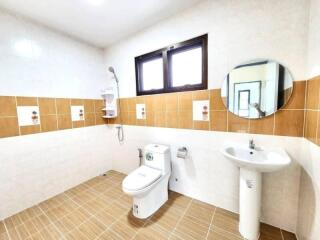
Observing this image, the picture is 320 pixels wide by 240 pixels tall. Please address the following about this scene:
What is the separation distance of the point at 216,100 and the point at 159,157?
996mm

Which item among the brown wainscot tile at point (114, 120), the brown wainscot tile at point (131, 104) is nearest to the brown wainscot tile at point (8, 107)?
the brown wainscot tile at point (114, 120)

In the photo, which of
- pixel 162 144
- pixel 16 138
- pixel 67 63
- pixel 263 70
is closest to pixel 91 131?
pixel 16 138

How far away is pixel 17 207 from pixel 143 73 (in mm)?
2423

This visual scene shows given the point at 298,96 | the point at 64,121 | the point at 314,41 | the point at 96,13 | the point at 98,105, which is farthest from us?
the point at 98,105

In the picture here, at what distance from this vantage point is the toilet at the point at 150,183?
152 cm

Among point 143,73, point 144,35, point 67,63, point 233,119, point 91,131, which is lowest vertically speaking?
point 91,131

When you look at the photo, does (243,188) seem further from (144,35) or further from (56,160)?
(56,160)

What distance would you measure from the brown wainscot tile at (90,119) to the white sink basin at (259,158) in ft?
7.21

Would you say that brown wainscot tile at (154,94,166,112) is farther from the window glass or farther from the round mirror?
the round mirror

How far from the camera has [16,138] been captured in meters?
1.72

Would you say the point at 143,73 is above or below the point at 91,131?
above

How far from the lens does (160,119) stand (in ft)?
6.85

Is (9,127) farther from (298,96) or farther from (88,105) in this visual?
(298,96)

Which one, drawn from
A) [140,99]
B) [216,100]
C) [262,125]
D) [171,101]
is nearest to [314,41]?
[262,125]
